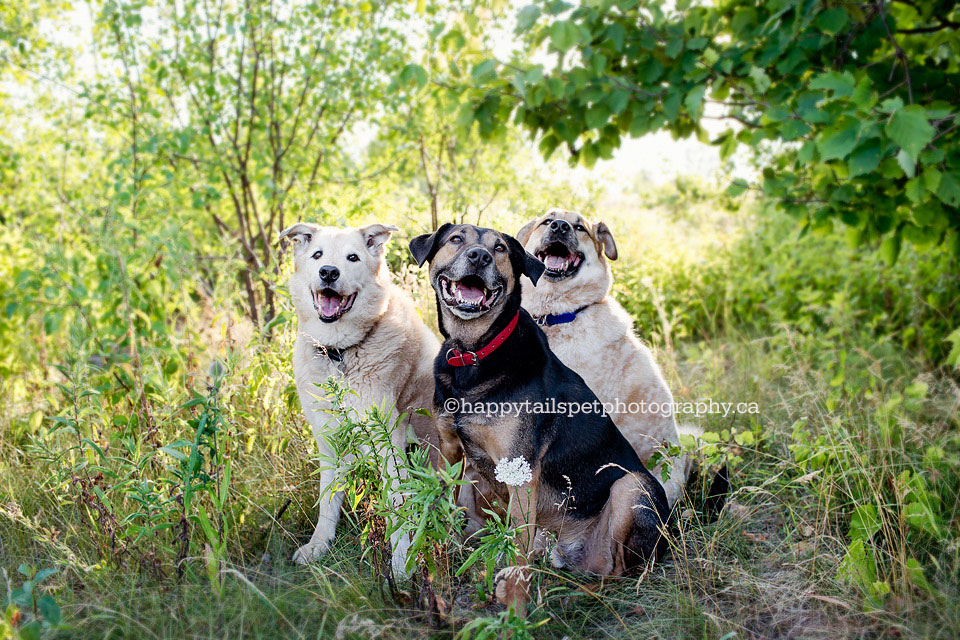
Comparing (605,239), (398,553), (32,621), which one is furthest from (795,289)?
(32,621)

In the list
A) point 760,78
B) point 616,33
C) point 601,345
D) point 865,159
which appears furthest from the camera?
point 616,33

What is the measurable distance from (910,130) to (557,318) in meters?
2.00

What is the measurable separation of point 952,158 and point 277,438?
440cm

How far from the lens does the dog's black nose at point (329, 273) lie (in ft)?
10.9

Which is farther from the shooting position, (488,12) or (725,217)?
(725,217)

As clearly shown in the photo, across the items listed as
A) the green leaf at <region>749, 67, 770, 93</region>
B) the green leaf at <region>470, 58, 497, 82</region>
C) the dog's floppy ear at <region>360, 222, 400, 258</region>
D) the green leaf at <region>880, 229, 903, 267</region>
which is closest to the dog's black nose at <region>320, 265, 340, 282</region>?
the dog's floppy ear at <region>360, 222, 400, 258</region>

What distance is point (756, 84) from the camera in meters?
4.00

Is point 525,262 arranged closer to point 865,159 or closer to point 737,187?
point 865,159

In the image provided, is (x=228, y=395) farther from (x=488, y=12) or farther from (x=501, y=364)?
(x=488, y=12)

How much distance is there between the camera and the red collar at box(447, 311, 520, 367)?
9.56 ft

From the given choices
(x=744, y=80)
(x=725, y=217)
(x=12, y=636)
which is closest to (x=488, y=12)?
(x=744, y=80)

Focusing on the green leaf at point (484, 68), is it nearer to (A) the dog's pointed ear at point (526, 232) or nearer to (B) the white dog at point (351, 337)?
(A) the dog's pointed ear at point (526, 232)

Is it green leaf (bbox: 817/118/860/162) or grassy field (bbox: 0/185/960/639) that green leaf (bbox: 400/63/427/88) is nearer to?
grassy field (bbox: 0/185/960/639)

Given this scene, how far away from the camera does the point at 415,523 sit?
2389 millimetres
